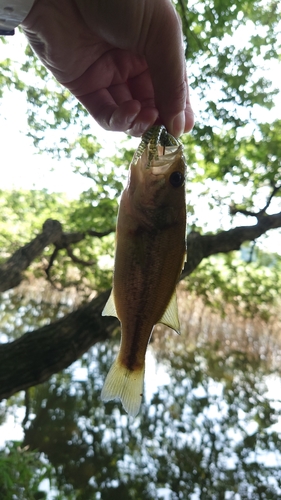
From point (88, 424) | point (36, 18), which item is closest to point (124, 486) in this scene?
point (88, 424)

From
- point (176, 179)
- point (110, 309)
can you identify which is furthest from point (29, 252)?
point (176, 179)

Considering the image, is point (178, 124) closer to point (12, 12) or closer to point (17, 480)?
point (12, 12)

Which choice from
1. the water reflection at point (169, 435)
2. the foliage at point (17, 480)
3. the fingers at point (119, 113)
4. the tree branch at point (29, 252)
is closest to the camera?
the fingers at point (119, 113)

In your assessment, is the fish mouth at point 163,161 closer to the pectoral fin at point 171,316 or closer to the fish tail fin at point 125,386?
the pectoral fin at point 171,316

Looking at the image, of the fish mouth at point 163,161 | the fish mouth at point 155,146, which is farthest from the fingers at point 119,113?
the fish mouth at point 163,161

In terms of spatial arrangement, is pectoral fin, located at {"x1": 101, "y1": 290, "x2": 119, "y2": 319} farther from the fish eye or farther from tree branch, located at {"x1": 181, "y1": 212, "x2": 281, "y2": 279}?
tree branch, located at {"x1": 181, "y1": 212, "x2": 281, "y2": 279}

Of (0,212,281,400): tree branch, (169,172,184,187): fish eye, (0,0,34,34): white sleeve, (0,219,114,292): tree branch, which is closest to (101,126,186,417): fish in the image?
(169,172,184,187): fish eye

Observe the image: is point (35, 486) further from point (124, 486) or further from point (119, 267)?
point (119, 267)
